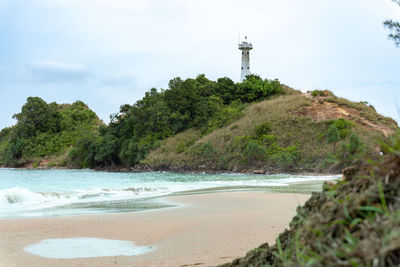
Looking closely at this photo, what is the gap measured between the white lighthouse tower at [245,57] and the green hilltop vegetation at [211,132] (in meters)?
3.85

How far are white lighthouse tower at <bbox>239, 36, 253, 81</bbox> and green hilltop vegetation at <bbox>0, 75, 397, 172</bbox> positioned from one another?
385cm

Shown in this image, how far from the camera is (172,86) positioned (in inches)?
2050

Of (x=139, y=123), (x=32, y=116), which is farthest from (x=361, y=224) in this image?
(x=32, y=116)

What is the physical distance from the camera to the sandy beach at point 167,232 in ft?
14.3

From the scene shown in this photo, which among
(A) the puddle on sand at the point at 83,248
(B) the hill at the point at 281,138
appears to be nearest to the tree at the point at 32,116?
(B) the hill at the point at 281,138

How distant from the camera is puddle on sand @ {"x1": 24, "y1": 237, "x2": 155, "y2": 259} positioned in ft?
15.3

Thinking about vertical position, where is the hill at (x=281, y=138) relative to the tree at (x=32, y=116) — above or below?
below

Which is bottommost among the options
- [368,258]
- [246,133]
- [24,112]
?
[368,258]

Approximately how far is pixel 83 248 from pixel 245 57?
5799 cm

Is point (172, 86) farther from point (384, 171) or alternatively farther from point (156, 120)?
point (384, 171)

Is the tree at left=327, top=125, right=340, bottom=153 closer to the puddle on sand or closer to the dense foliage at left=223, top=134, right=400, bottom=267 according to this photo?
the puddle on sand

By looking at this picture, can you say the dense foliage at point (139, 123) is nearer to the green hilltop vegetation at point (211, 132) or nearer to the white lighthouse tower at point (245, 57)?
the green hilltop vegetation at point (211, 132)

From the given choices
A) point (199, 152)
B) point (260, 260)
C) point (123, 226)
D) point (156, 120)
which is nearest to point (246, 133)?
point (199, 152)

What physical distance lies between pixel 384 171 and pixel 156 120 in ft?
153
